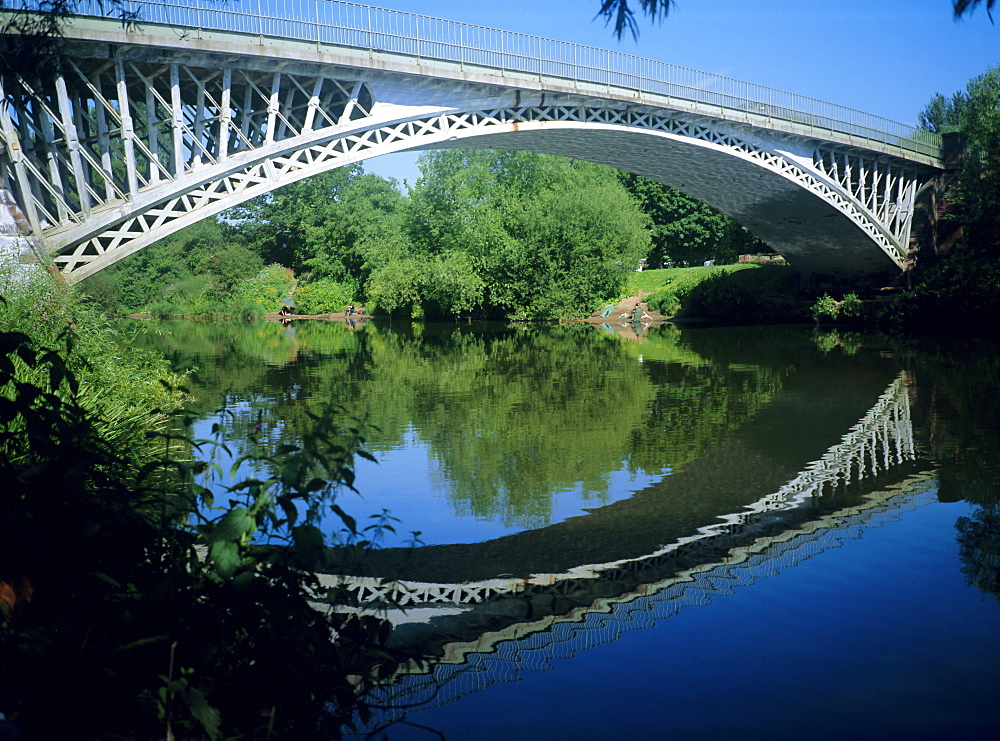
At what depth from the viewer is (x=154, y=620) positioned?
2.62 metres

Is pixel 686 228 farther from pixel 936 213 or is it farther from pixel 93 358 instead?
pixel 93 358

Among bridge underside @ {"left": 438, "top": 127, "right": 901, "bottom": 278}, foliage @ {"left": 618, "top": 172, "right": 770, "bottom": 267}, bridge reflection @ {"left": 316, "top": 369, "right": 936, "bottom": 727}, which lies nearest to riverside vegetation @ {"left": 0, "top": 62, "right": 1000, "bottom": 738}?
bridge reflection @ {"left": 316, "top": 369, "right": 936, "bottom": 727}

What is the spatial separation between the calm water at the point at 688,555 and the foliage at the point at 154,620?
0.58m

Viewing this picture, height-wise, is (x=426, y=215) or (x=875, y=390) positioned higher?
(x=426, y=215)

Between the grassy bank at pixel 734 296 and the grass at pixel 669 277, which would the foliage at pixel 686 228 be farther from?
the grassy bank at pixel 734 296

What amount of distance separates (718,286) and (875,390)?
22856 mm

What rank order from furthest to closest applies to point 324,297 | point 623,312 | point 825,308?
point 324,297 → point 623,312 → point 825,308

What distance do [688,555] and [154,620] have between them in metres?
3.29

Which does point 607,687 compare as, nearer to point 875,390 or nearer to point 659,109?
point 875,390

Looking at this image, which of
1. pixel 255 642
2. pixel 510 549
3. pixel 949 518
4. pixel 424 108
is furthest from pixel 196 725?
pixel 424 108

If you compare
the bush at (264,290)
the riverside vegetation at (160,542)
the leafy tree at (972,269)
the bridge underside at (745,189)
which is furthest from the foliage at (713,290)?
the bush at (264,290)

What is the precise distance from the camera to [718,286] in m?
34.8

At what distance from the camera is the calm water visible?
10.9 feet

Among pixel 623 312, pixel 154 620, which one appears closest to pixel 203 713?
pixel 154 620
